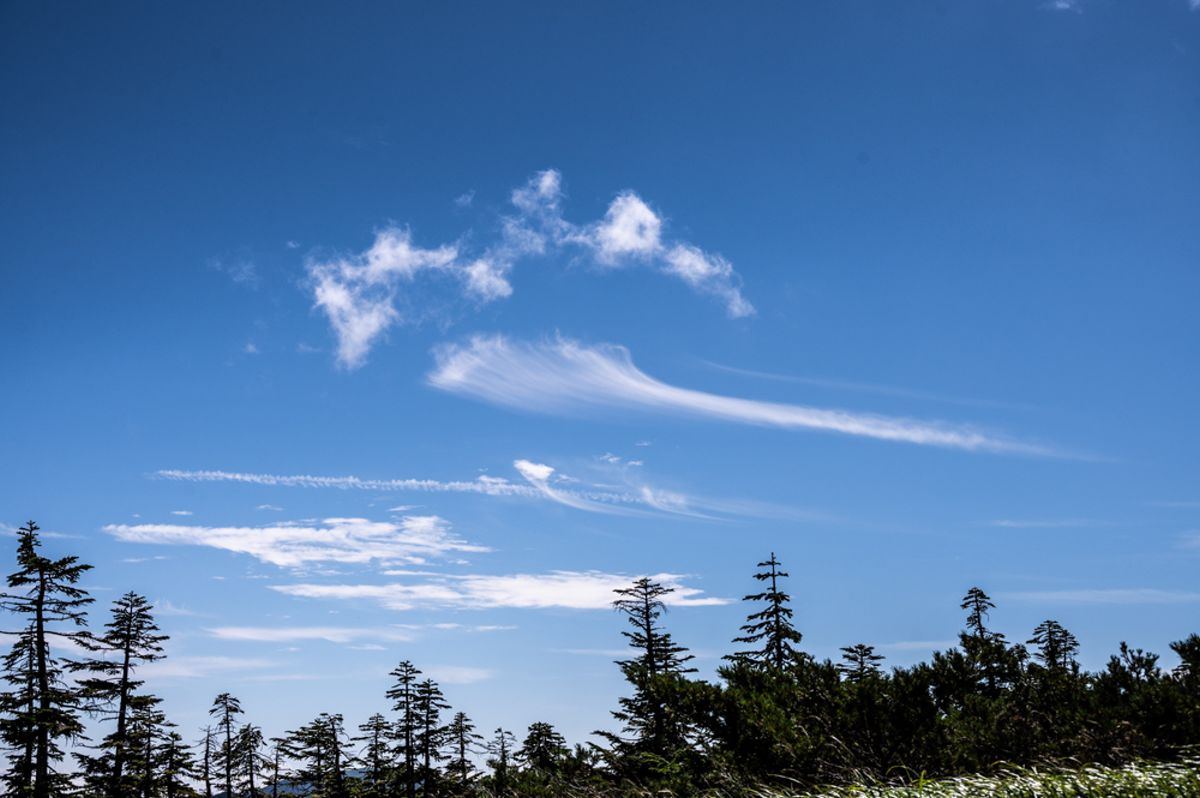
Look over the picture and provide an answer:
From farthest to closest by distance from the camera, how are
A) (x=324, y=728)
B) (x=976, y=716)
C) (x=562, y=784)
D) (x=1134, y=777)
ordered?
(x=324, y=728), (x=562, y=784), (x=976, y=716), (x=1134, y=777)

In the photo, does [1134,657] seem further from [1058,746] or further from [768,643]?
[768,643]

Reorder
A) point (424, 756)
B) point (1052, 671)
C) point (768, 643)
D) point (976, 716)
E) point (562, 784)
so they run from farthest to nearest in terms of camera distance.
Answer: point (424, 756), point (768, 643), point (562, 784), point (1052, 671), point (976, 716)

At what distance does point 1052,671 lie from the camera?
1273 centimetres

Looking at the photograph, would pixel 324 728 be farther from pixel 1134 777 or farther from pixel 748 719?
pixel 1134 777

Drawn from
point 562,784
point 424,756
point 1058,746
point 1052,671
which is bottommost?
point 424,756

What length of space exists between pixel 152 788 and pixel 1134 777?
38252 mm

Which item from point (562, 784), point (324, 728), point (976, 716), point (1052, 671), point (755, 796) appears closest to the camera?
point (755, 796)

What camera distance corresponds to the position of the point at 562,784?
13.6 meters

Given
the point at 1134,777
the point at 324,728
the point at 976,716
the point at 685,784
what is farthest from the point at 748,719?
the point at 324,728

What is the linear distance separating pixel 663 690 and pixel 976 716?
5452 millimetres

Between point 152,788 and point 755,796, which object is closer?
point 755,796

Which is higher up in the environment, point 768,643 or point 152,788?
point 768,643

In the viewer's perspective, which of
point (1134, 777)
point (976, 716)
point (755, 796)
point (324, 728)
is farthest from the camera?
point (324, 728)

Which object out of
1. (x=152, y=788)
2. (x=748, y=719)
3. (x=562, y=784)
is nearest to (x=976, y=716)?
(x=748, y=719)
